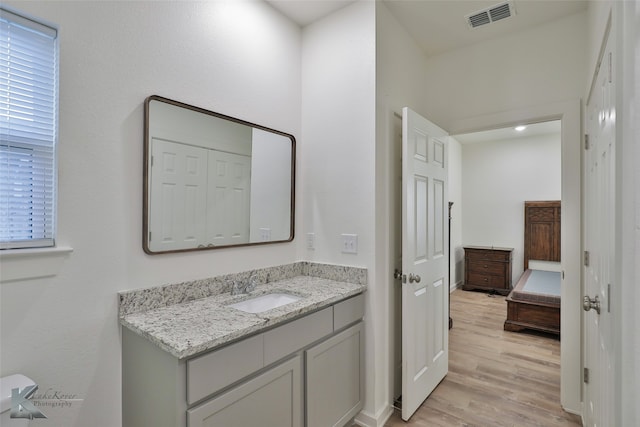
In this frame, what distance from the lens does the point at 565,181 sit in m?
2.27

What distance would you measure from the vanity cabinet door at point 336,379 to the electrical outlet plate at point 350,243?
1.57 ft

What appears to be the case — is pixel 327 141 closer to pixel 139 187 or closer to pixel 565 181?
pixel 139 187

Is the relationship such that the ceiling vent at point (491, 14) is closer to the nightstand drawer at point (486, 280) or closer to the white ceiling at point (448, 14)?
the white ceiling at point (448, 14)

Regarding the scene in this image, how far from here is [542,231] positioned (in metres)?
5.47

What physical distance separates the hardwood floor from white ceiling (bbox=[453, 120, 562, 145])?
10.1 feet

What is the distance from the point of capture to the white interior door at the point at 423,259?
2.10 meters

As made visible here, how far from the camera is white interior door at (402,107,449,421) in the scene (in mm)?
2102

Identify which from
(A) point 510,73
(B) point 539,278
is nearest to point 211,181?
(A) point 510,73

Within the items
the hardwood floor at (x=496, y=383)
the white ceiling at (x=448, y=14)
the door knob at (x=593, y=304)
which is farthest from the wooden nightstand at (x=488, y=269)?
the door knob at (x=593, y=304)

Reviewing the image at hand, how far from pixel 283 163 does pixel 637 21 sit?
1869mm

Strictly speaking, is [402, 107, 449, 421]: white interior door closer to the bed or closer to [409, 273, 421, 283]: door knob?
[409, 273, 421, 283]: door knob

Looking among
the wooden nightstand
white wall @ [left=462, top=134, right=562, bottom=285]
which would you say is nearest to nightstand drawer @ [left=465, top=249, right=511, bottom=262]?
the wooden nightstand

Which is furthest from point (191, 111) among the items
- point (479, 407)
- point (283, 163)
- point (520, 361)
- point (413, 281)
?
point (520, 361)

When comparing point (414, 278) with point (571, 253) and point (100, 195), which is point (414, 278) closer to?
point (571, 253)
